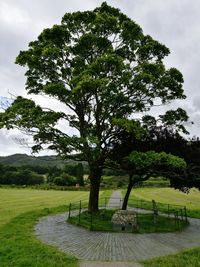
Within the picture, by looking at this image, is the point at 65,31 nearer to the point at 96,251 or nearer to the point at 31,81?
the point at 31,81

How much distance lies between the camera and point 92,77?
2152 cm

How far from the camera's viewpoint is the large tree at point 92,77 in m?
21.9

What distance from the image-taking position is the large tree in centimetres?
2192

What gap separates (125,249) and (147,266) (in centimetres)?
295

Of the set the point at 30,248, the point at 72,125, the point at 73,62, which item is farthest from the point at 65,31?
the point at 30,248

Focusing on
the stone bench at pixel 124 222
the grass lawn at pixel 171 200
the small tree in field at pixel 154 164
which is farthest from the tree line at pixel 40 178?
the stone bench at pixel 124 222

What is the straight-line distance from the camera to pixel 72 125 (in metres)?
27.2

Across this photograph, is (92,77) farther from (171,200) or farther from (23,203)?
(171,200)

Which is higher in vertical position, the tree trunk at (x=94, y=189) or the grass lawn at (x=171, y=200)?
the tree trunk at (x=94, y=189)

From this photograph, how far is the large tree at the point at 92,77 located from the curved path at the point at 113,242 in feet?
19.0

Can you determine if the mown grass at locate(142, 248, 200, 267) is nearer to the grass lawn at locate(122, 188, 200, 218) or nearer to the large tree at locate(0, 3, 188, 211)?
the large tree at locate(0, 3, 188, 211)

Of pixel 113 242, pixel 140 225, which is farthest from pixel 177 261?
pixel 140 225

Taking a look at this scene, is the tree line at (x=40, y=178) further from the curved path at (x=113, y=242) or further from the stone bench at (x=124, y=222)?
the curved path at (x=113, y=242)

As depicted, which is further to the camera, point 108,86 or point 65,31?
point 65,31
